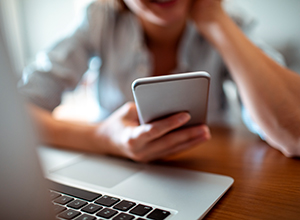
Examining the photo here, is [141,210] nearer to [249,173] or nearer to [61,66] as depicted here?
[249,173]

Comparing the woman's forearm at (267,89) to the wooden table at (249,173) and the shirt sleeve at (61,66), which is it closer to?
the wooden table at (249,173)

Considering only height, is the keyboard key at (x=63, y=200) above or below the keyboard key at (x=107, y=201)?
above

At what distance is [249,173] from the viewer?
34 centimetres

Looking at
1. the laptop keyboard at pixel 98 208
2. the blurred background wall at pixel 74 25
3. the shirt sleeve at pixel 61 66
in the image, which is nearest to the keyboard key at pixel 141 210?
the laptop keyboard at pixel 98 208

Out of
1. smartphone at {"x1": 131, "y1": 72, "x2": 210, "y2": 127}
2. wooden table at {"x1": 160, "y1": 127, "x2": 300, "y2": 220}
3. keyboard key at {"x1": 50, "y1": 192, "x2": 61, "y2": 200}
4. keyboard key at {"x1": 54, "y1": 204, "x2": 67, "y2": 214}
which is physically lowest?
wooden table at {"x1": 160, "y1": 127, "x2": 300, "y2": 220}

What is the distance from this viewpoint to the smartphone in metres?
0.29

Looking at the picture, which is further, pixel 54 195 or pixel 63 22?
pixel 63 22

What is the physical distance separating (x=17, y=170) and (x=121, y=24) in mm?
704

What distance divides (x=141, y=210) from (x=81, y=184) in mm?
113

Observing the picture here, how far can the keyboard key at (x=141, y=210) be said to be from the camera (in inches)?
9.1

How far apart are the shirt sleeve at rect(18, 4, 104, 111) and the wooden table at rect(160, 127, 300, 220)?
380 mm

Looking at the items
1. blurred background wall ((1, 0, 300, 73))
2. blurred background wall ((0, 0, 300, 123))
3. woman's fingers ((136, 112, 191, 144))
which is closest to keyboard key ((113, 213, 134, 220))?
woman's fingers ((136, 112, 191, 144))

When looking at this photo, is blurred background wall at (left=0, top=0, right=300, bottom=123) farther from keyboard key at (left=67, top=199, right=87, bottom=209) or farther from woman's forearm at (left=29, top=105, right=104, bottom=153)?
keyboard key at (left=67, top=199, right=87, bottom=209)

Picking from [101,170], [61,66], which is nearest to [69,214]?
[101,170]
